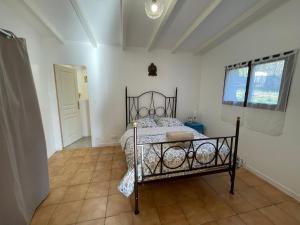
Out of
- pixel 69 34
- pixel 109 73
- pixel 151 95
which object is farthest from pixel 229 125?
pixel 69 34

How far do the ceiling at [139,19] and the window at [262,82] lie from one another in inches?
30.7

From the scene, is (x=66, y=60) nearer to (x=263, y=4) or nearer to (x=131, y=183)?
(x=131, y=183)

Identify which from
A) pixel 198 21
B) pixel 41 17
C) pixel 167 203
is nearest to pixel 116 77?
pixel 41 17

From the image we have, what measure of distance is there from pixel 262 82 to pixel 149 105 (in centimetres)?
247

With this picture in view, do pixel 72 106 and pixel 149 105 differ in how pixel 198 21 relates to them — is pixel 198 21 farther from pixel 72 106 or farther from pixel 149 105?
pixel 72 106

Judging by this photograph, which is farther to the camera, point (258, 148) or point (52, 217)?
point (258, 148)

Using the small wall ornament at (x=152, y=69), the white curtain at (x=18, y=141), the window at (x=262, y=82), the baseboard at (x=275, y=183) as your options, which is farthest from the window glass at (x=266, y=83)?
the white curtain at (x=18, y=141)

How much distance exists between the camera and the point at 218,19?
8.23 feet

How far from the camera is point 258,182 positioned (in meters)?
2.37

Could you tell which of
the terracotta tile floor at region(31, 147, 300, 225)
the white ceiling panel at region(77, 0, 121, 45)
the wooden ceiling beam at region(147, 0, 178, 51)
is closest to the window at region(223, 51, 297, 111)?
the terracotta tile floor at region(31, 147, 300, 225)

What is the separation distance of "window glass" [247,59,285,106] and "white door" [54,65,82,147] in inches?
162

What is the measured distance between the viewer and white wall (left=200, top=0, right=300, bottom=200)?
6.50ft

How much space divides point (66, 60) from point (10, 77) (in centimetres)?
201

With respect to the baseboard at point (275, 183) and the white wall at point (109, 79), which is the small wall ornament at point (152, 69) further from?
the baseboard at point (275, 183)
